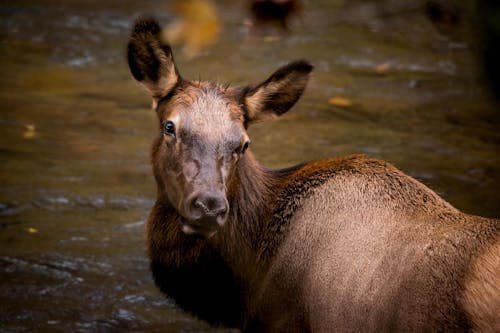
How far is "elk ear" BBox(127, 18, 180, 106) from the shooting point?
528 cm

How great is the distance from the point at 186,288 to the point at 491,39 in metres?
3.60

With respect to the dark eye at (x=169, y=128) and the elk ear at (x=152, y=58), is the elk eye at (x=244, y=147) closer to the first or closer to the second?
the dark eye at (x=169, y=128)

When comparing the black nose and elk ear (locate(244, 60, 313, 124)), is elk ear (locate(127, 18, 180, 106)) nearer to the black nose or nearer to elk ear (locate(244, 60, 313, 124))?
elk ear (locate(244, 60, 313, 124))

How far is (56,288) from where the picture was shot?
6.35m

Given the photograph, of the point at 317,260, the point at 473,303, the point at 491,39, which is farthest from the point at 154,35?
the point at 491,39

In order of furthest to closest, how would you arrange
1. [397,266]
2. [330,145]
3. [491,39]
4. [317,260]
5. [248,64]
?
[248,64]
[330,145]
[317,260]
[397,266]
[491,39]

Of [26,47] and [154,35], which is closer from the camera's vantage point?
[154,35]

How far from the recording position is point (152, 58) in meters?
5.31

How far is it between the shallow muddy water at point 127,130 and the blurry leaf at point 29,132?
0.07ft

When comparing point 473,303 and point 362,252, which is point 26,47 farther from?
point 473,303

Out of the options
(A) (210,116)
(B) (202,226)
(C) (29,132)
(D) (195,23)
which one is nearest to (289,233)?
(B) (202,226)

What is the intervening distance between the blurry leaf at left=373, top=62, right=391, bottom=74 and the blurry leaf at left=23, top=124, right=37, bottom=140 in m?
5.30

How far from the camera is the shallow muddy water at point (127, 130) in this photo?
636cm

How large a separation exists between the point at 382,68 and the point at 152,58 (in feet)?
23.9
